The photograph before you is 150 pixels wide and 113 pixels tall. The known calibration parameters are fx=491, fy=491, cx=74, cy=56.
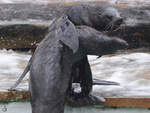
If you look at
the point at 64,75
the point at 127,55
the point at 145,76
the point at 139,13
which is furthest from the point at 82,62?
the point at 139,13

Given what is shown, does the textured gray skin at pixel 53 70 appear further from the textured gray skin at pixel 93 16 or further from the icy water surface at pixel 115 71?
the icy water surface at pixel 115 71

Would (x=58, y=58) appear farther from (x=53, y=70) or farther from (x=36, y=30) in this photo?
(x=36, y=30)

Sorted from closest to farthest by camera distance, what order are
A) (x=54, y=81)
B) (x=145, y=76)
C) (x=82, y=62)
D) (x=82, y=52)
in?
(x=54, y=81) < (x=82, y=52) < (x=82, y=62) < (x=145, y=76)

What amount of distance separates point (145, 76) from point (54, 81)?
164 centimetres

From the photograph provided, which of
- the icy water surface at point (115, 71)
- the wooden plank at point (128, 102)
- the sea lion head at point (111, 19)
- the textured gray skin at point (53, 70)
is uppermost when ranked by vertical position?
the sea lion head at point (111, 19)

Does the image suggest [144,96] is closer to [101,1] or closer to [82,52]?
[82,52]

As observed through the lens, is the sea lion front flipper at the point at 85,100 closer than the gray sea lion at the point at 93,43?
No

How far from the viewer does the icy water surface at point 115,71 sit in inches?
150

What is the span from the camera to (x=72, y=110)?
3.50 m

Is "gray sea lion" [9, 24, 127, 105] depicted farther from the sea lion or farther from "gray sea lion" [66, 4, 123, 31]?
"gray sea lion" [66, 4, 123, 31]

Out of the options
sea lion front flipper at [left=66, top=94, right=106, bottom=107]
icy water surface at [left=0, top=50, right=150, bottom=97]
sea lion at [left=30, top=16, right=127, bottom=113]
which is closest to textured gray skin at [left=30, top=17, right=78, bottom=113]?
sea lion at [left=30, top=16, right=127, bottom=113]

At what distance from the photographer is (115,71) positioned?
15.2ft

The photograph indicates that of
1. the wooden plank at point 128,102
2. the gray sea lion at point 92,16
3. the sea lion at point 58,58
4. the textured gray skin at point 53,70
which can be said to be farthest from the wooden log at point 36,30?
the textured gray skin at point 53,70

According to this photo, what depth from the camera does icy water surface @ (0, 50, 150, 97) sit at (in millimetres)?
3803
